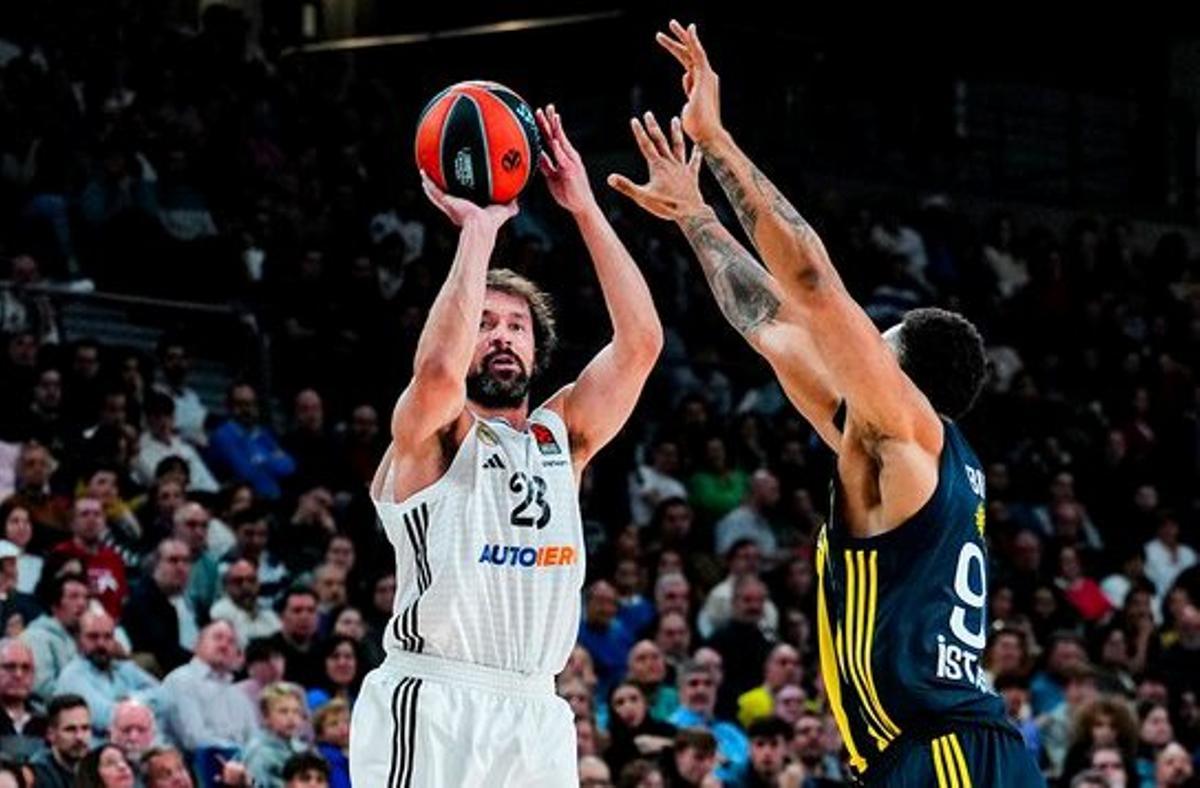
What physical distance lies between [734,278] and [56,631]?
5.58 m

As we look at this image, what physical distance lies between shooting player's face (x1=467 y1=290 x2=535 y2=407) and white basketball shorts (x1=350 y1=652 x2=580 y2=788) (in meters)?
0.75

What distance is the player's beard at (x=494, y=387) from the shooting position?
6977 millimetres

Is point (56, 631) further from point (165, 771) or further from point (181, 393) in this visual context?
point (181, 393)

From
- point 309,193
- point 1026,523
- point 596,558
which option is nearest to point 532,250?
point 309,193

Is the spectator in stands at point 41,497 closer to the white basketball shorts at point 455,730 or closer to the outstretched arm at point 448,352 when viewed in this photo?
the white basketball shorts at point 455,730

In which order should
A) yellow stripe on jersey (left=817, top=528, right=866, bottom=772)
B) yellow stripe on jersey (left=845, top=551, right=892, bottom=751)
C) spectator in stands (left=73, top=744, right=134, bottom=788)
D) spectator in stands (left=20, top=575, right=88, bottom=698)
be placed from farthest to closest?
spectator in stands (left=20, top=575, right=88, bottom=698) < spectator in stands (left=73, top=744, right=134, bottom=788) < yellow stripe on jersey (left=817, top=528, right=866, bottom=772) < yellow stripe on jersey (left=845, top=551, right=892, bottom=751)

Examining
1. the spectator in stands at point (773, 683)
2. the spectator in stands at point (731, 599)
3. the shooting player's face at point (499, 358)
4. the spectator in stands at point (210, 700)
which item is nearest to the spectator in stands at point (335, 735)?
the spectator in stands at point (210, 700)

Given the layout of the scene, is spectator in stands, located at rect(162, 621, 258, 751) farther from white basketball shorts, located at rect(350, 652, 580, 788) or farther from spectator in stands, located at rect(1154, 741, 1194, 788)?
spectator in stands, located at rect(1154, 741, 1194, 788)

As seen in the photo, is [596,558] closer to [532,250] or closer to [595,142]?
[532,250]

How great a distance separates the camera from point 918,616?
6180mm

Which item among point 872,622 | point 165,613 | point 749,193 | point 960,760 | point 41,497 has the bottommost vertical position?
point 960,760

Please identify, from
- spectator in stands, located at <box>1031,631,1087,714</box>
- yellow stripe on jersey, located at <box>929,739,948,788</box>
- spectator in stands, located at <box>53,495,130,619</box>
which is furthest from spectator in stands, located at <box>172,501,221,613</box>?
yellow stripe on jersey, located at <box>929,739,948,788</box>

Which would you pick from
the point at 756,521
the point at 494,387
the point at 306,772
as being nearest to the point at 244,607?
the point at 306,772

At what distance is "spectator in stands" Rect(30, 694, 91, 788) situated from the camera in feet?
34.3
